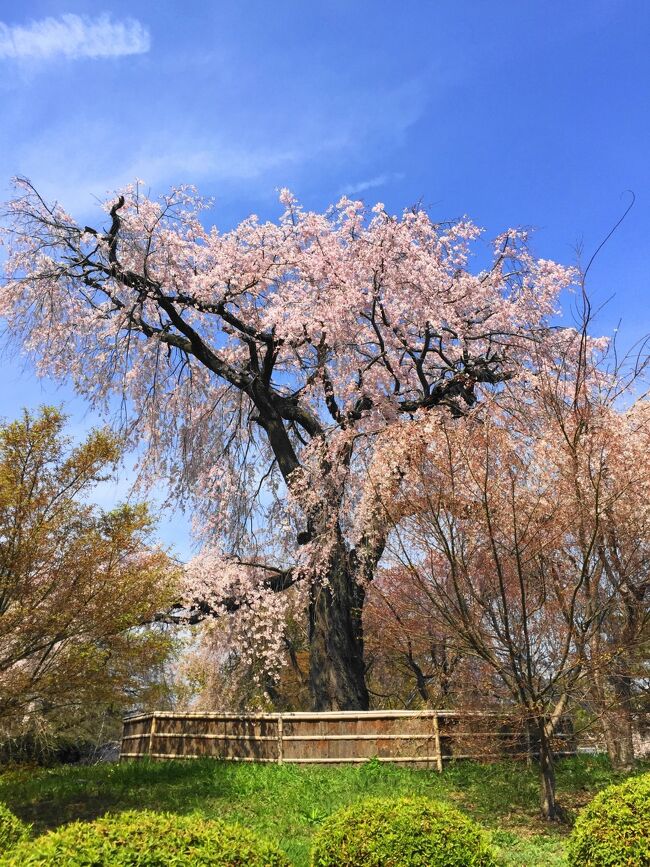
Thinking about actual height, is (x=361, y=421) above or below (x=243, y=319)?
below

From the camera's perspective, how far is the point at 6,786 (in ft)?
40.0

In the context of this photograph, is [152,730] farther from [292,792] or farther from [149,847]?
[149,847]

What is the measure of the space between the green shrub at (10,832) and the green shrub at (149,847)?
1.07 m

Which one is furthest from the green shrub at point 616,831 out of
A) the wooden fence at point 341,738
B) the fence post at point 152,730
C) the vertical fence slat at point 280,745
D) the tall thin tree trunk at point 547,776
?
the fence post at point 152,730

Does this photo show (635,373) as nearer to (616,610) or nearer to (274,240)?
(616,610)

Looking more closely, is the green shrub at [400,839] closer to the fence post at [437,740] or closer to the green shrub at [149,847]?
the green shrub at [149,847]

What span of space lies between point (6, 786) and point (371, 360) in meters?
10.3

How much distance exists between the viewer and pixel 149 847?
14.4 ft

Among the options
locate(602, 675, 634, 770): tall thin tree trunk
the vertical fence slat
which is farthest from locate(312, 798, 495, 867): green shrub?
the vertical fence slat

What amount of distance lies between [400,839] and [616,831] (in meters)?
1.99

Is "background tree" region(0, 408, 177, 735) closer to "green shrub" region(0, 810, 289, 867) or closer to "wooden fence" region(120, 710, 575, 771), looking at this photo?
"wooden fence" region(120, 710, 575, 771)

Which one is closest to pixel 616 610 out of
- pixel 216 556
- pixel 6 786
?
pixel 216 556

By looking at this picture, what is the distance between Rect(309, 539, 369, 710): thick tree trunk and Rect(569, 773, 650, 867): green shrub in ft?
25.8

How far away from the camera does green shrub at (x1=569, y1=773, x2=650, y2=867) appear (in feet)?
18.9
